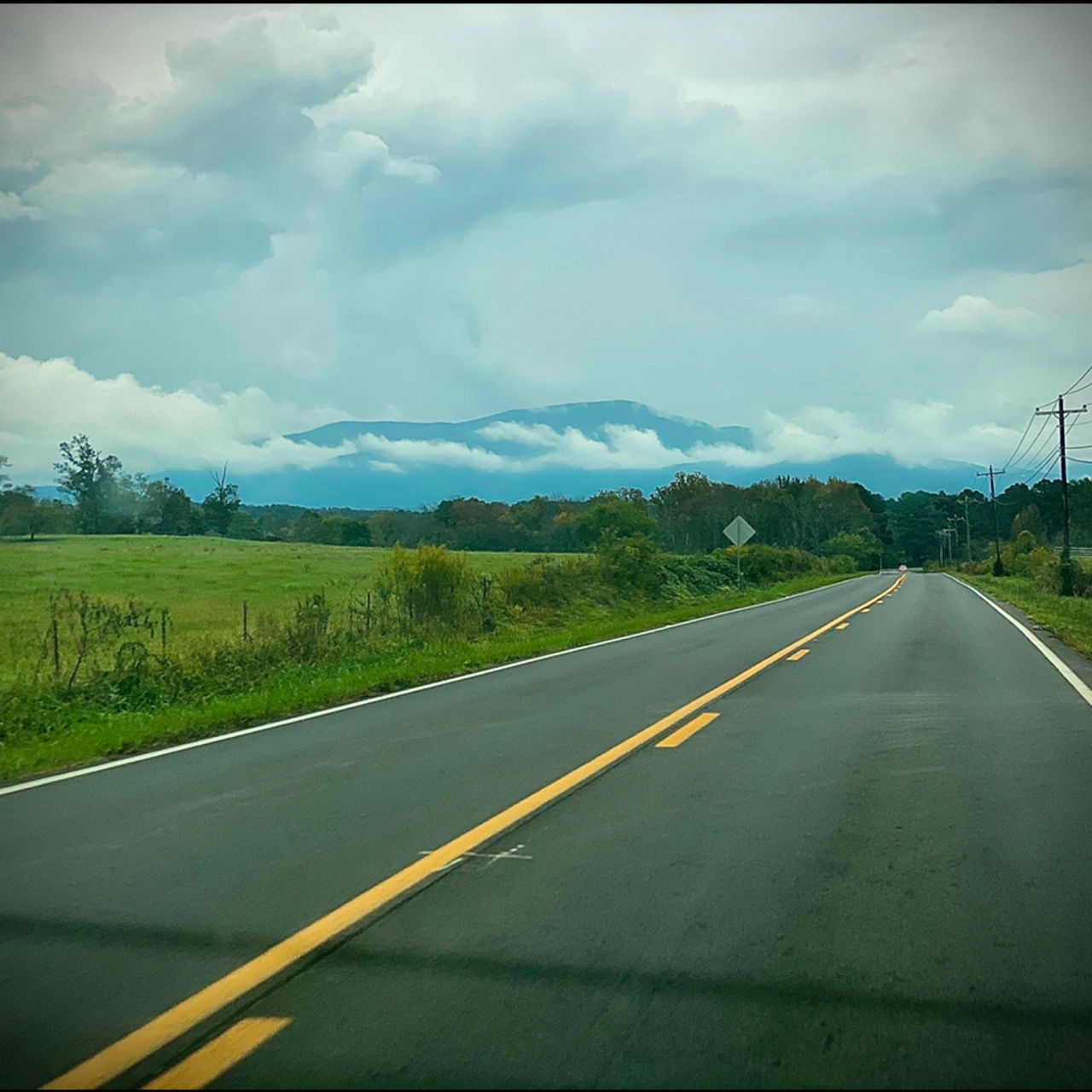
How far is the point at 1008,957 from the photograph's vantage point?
15.0 feet

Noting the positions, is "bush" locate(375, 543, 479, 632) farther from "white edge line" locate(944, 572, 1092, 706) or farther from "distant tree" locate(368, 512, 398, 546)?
"distant tree" locate(368, 512, 398, 546)

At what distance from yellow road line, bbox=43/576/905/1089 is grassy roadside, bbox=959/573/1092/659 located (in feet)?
45.8

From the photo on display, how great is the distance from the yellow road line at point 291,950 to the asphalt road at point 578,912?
47 mm

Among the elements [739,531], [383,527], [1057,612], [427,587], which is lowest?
[1057,612]

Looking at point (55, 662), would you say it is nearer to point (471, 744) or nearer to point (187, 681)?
point (187, 681)

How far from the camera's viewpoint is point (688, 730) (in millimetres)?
10477

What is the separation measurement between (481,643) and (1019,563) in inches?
2505

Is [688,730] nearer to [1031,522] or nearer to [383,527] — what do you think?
[383,527]

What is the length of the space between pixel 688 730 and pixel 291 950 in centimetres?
630

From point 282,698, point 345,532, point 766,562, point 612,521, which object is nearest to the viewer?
point 282,698

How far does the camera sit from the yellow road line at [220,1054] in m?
3.54

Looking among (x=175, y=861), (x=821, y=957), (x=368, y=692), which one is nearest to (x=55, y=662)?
(x=368, y=692)

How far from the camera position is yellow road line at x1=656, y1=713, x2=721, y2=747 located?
9805mm

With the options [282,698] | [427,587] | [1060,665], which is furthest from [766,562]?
[282,698]
